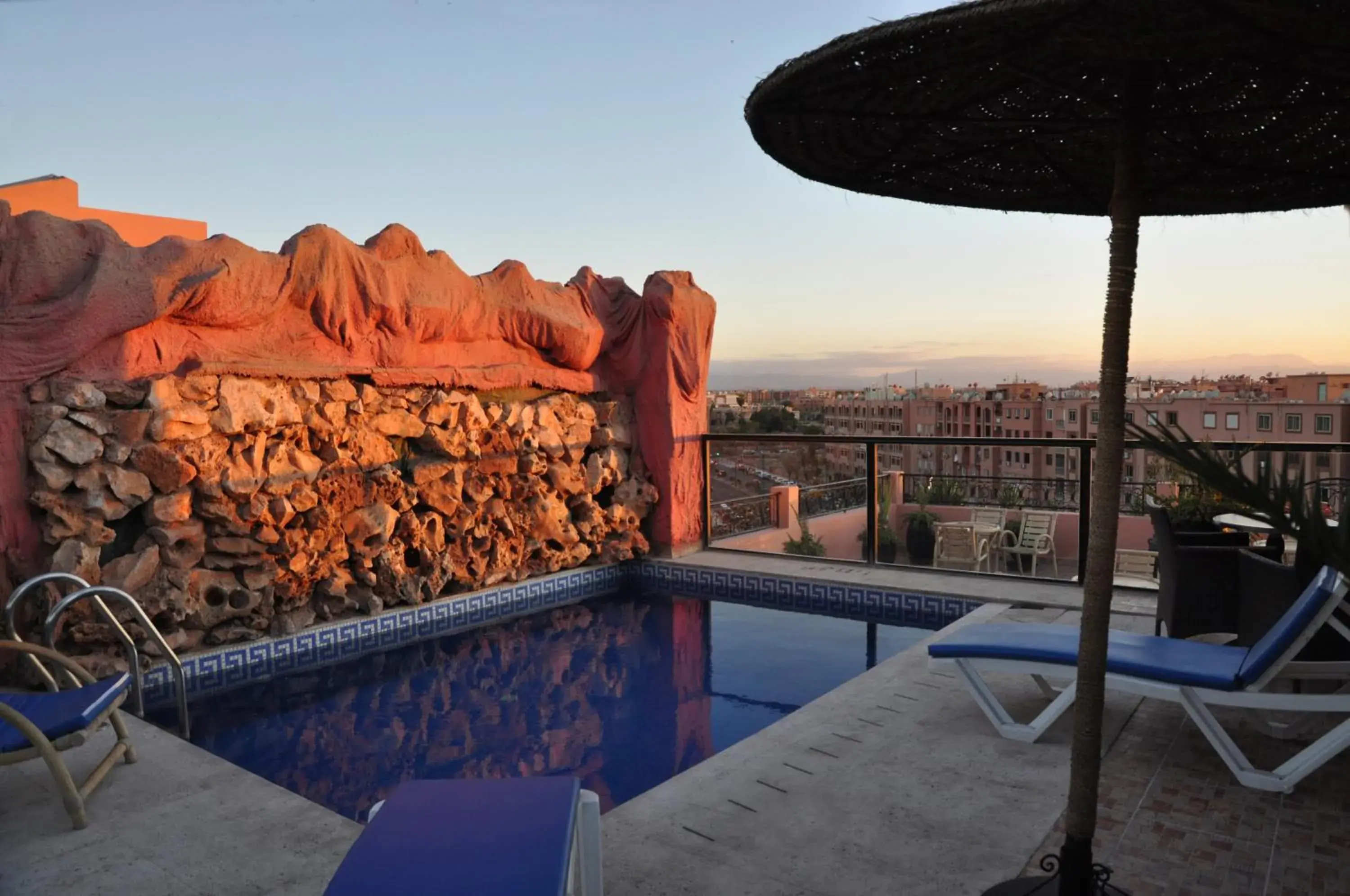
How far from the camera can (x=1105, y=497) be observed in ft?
6.57

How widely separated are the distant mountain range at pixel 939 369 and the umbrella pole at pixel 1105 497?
2023cm

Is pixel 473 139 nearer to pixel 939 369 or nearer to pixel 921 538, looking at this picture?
pixel 921 538

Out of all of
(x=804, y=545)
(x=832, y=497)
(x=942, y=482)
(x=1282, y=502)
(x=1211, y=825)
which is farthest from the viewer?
(x=942, y=482)

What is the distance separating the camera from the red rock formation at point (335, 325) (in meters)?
5.11

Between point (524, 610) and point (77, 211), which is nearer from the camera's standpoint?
point (524, 610)

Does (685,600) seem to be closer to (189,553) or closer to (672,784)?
(189,553)

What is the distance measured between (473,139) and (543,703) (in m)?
6.60

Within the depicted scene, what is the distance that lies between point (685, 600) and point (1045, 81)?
6.32 meters

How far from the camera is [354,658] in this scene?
20.5 feet

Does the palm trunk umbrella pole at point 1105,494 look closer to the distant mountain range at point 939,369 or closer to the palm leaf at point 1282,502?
the palm leaf at point 1282,502

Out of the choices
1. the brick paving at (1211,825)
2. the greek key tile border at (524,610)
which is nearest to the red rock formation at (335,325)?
the greek key tile border at (524,610)

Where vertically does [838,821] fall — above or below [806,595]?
above

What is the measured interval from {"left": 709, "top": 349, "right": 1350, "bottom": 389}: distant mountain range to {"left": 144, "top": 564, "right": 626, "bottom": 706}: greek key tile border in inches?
579

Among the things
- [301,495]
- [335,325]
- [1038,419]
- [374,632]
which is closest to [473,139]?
[335,325]
